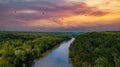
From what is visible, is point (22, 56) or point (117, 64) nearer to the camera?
point (117, 64)

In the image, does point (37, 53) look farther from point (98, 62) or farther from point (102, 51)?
point (98, 62)

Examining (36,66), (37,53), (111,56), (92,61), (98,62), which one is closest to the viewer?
(98,62)

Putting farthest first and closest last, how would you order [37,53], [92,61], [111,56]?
[37,53], [111,56], [92,61]

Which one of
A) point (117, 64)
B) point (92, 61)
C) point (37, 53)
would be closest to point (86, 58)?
point (92, 61)

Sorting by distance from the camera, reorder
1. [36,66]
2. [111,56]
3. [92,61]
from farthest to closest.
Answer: [36,66] → [111,56] → [92,61]

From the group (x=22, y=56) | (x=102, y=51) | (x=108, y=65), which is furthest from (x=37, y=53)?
(x=108, y=65)

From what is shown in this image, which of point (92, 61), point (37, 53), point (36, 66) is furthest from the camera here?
point (37, 53)

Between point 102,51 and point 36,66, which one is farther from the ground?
point 102,51

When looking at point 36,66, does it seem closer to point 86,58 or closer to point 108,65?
point 86,58

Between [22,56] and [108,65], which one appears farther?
[22,56]
